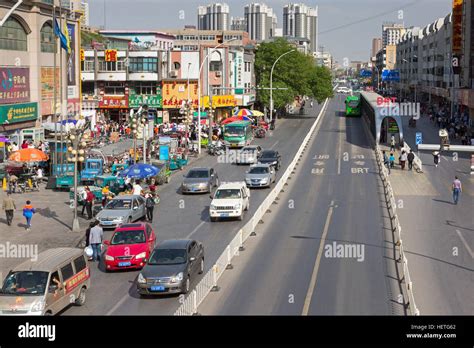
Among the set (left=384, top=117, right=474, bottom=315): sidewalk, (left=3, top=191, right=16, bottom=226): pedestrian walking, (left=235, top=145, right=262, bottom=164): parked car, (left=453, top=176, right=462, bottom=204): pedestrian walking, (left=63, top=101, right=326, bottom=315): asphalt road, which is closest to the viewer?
(left=63, top=101, right=326, bottom=315): asphalt road

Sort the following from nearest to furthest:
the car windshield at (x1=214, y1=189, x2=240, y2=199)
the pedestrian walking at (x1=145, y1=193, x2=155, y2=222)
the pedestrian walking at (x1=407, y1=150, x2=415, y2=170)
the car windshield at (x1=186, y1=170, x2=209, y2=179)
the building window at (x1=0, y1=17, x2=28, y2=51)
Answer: the pedestrian walking at (x1=145, y1=193, x2=155, y2=222) → the car windshield at (x1=214, y1=189, x2=240, y2=199) → the car windshield at (x1=186, y1=170, x2=209, y2=179) → the pedestrian walking at (x1=407, y1=150, x2=415, y2=170) → the building window at (x1=0, y1=17, x2=28, y2=51)

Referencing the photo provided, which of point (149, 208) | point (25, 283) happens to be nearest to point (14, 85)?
point (149, 208)

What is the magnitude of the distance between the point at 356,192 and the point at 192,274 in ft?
66.8

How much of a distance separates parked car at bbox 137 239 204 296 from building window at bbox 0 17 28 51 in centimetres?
3851

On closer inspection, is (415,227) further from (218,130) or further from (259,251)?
(218,130)

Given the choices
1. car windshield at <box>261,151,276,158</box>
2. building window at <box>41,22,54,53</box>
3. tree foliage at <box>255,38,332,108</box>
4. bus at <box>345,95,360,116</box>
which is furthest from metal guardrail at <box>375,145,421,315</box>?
bus at <box>345,95,360,116</box>

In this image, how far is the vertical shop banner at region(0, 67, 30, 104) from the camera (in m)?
54.5

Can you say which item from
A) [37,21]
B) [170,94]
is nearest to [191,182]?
[37,21]

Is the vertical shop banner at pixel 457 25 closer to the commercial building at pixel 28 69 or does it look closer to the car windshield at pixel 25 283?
the commercial building at pixel 28 69

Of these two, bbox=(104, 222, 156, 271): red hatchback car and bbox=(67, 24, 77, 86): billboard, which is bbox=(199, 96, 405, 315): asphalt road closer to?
bbox=(104, 222, 156, 271): red hatchback car

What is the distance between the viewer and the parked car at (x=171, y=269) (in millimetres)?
19891

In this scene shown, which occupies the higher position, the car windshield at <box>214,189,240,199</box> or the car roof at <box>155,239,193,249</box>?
the car windshield at <box>214,189,240,199</box>

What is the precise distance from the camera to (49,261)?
733 inches
